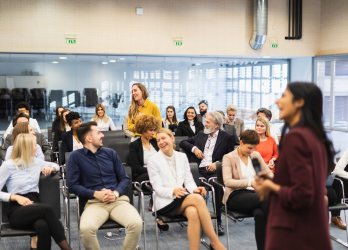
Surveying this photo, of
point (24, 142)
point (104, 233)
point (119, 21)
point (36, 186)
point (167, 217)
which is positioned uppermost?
point (119, 21)

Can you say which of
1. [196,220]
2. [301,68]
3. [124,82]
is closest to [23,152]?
[196,220]

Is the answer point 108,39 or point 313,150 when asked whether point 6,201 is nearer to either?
point 313,150

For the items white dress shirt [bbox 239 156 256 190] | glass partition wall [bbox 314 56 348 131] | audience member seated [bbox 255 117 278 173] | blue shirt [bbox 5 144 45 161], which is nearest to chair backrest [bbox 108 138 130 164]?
blue shirt [bbox 5 144 45 161]

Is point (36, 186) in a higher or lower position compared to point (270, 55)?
lower

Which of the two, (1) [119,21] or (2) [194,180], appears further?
(1) [119,21]

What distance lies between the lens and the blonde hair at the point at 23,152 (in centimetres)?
365

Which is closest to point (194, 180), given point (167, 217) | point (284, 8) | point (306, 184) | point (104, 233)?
point (167, 217)

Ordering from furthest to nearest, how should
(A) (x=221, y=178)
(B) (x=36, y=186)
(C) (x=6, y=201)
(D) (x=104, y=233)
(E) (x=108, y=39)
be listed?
(E) (x=108, y=39), (D) (x=104, y=233), (A) (x=221, y=178), (B) (x=36, y=186), (C) (x=6, y=201)

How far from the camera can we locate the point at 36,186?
147 inches

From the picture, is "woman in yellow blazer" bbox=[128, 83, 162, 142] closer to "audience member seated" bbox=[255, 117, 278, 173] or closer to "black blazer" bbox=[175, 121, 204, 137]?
"audience member seated" bbox=[255, 117, 278, 173]

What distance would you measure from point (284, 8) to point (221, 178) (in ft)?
29.8

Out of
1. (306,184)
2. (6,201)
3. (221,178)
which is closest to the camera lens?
(306,184)

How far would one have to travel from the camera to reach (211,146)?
5.00m

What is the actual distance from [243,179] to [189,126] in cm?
363
